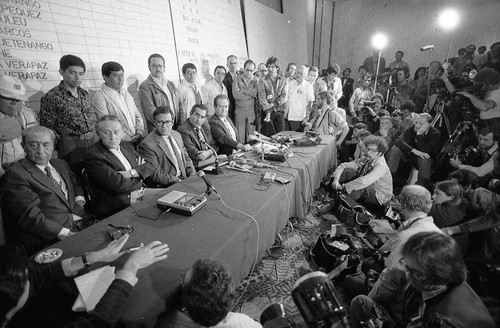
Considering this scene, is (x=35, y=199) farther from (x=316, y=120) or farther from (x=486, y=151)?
(x=486, y=151)

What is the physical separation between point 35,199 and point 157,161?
1023 mm

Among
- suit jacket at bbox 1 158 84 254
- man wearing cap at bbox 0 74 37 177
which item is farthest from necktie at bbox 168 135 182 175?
man wearing cap at bbox 0 74 37 177

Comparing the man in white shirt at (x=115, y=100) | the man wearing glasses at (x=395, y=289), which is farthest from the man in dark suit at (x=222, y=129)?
the man wearing glasses at (x=395, y=289)

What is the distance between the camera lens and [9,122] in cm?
191

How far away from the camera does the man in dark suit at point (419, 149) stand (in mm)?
3604

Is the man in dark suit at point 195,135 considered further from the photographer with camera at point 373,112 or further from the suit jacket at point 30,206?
the photographer with camera at point 373,112

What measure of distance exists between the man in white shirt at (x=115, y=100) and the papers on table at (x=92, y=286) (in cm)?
190

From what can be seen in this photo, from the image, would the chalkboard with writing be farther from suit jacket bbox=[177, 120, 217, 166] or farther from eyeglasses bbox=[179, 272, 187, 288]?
eyeglasses bbox=[179, 272, 187, 288]

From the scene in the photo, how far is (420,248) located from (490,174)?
2.45 metres

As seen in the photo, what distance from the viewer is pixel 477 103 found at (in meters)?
3.60

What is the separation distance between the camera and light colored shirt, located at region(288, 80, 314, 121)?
5.03m

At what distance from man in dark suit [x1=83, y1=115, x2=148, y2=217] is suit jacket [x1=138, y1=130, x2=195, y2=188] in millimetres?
254

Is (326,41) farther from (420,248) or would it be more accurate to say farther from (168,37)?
(420,248)

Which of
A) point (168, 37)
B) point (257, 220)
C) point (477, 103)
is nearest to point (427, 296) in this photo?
point (257, 220)
